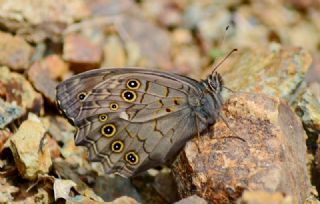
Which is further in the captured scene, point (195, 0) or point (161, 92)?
point (195, 0)

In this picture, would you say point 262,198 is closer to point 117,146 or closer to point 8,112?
point 117,146

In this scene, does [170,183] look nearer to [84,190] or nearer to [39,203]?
[84,190]

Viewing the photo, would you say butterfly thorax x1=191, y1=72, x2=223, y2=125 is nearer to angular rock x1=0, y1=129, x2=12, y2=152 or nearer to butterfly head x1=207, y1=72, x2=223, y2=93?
butterfly head x1=207, y1=72, x2=223, y2=93

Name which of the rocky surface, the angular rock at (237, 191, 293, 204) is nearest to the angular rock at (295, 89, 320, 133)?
the rocky surface

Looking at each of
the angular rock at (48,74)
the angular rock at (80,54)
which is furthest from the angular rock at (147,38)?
the angular rock at (48,74)

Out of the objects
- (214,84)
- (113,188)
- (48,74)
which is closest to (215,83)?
(214,84)

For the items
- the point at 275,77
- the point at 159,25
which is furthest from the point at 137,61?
the point at 275,77

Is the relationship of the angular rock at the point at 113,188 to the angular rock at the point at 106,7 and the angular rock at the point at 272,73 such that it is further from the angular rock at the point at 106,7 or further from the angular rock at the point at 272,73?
the angular rock at the point at 106,7
